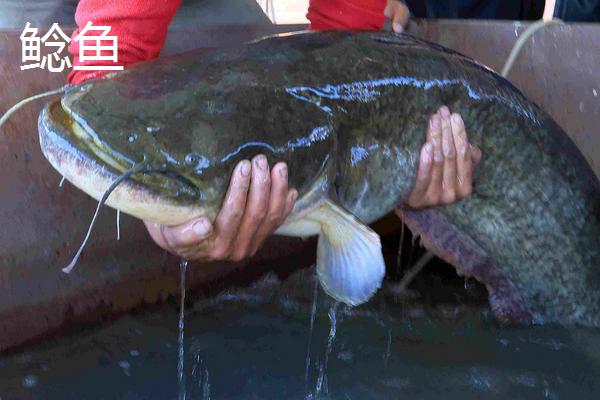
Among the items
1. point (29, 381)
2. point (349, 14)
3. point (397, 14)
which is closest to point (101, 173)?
point (29, 381)

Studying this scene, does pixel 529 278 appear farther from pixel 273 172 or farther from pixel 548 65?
pixel 273 172

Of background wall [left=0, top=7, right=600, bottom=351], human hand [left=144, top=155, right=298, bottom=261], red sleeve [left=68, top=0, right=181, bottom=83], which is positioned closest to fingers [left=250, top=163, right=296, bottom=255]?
human hand [left=144, top=155, right=298, bottom=261]

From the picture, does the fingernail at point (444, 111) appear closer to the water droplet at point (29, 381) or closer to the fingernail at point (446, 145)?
the fingernail at point (446, 145)

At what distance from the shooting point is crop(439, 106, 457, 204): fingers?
1.67 meters

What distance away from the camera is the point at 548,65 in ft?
7.59

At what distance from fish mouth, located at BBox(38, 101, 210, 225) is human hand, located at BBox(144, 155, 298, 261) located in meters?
0.08

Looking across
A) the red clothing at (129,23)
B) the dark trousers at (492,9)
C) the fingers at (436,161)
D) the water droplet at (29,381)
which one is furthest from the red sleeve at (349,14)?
the dark trousers at (492,9)

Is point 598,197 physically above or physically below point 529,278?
above

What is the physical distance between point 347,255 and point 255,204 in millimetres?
262

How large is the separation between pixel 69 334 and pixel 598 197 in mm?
1256

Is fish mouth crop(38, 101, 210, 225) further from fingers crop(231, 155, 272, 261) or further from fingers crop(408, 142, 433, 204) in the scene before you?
fingers crop(408, 142, 433, 204)

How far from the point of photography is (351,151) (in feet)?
5.09

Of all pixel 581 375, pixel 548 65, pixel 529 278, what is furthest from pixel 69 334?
pixel 548 65

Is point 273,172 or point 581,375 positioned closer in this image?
point 273,172
